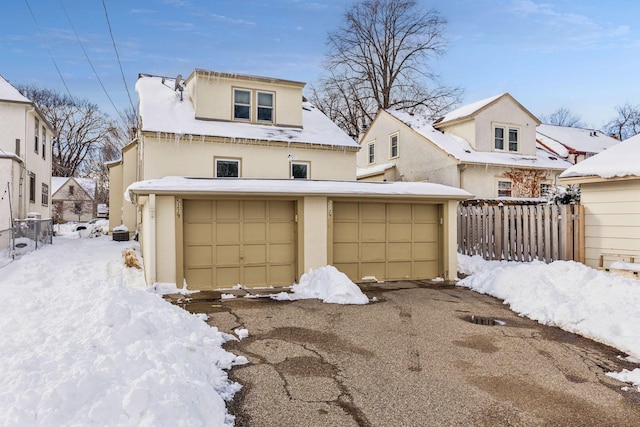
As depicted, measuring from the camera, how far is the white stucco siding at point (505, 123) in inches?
736

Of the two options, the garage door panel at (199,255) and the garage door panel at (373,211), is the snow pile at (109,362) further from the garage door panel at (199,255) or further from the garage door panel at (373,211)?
the garage door panel at (373,211)

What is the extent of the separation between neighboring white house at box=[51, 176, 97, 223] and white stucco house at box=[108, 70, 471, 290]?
34.4m

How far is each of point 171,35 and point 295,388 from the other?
611 inches

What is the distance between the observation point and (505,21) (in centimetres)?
1800

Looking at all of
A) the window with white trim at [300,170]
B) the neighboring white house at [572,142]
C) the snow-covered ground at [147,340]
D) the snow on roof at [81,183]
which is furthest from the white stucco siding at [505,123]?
the snow on roof at [81,183]

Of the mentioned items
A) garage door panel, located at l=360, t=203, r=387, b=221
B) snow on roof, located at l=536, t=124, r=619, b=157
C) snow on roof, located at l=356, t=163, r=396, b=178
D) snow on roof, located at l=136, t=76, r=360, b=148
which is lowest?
garage door panel, located at l=360, t=203, r=387, b=221

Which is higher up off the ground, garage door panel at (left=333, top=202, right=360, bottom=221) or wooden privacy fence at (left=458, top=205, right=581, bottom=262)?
garage door panel at (left=333, top=202, right=360, bottom=221)

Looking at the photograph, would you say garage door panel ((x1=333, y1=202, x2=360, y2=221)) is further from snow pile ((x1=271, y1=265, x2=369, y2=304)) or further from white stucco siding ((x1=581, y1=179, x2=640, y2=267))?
white stucco siding ((x1=581, y1=179, x2=640, y2=267))

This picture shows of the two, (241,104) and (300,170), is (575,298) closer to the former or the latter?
(300,170)

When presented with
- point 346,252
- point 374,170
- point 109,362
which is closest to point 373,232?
point 346,252

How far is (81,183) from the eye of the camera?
46.2 meters

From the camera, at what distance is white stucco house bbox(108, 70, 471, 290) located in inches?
354

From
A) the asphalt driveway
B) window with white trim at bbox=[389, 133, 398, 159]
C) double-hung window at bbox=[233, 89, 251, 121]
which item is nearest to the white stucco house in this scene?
double-hung window at bbox=[233, 89, 251, 121]

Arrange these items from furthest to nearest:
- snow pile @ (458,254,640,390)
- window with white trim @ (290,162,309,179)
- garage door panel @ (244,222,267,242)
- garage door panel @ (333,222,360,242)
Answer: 1. window with white trim @ (290,162,309,179)
2. garage door panel @ (333,222,360,242)
3. garage door panel @ (244,222,267,242)
4. snow pile @ (458,254,640,390)
